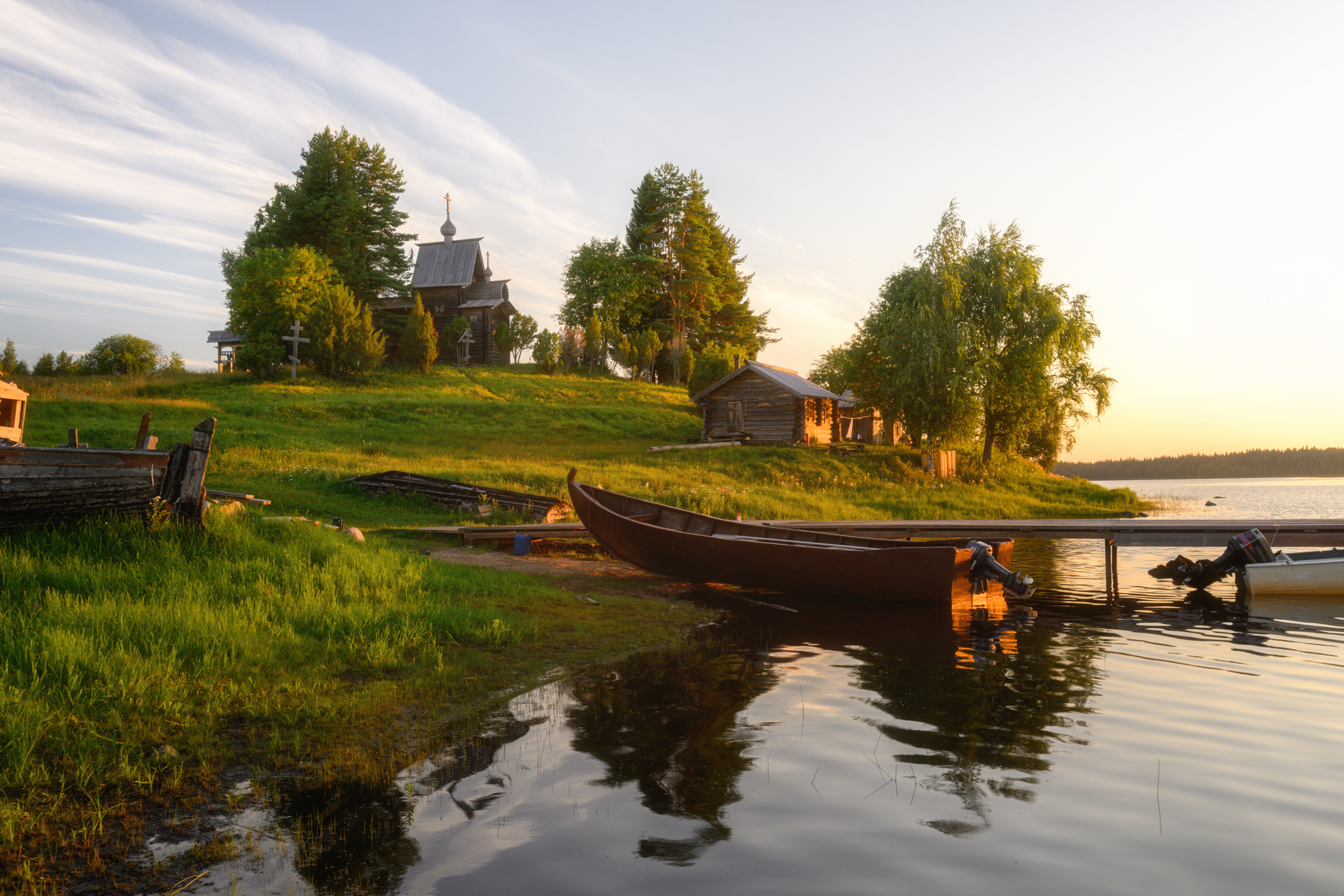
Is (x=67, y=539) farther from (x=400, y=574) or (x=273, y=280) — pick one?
(x=273, y=280)

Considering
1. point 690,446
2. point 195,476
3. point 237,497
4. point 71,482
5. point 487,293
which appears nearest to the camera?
point 71,482

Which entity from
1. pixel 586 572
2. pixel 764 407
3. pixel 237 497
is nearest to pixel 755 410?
pixel 764 407

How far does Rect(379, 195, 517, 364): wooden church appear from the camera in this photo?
5784cm

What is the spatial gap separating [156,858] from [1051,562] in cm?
2054

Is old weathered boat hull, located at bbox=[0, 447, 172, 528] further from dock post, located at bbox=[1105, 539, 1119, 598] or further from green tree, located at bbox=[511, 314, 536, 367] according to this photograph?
green tree, located at bbox=[511, 314, 536, 367]

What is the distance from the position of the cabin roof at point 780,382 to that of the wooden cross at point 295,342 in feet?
76.9

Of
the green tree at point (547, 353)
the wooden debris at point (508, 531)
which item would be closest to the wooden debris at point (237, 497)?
the wooden debris at point (508, 531)

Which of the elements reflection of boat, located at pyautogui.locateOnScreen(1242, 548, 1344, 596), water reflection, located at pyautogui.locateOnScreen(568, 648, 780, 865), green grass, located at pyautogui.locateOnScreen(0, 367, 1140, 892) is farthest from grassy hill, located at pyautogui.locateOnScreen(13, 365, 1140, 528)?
water reflection, located at pyautogui.locateOnScreen(568, 648, 780, 865)

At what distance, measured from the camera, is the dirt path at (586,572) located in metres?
13.4

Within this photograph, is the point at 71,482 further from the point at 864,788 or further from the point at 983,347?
the point at 983,347

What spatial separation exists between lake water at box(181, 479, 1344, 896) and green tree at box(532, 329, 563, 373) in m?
49.6

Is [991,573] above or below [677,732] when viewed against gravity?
above

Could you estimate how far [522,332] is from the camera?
62531mm

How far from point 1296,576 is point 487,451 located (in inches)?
1106
